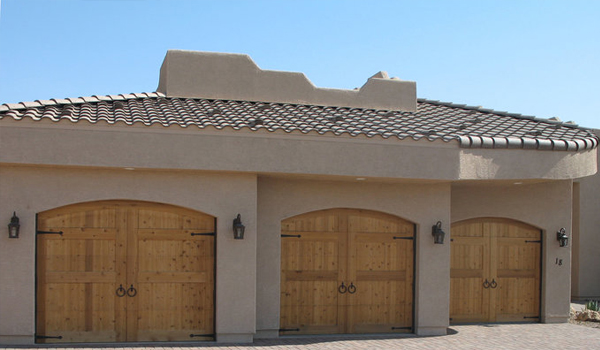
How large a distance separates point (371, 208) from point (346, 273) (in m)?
1.51

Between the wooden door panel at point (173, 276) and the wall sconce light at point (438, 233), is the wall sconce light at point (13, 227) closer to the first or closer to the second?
the wooden door panel at point (173, 276)

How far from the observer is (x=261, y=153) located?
12.5 meters

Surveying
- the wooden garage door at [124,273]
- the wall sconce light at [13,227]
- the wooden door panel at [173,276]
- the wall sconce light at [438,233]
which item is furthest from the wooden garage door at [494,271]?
the wall sconce light at [13,227]

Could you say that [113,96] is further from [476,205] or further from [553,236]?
[553,236]

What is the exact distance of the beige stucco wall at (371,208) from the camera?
13.4 m

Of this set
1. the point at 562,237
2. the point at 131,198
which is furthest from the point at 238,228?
the point at 562,237

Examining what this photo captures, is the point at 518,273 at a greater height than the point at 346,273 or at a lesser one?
lesser

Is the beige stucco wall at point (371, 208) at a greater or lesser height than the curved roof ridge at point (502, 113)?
lesser

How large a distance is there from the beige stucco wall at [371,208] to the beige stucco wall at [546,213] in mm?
2178

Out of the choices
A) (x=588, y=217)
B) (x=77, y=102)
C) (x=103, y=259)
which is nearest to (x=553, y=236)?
(x=588, y=217)

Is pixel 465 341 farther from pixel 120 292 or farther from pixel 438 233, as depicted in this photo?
pixel 120 292

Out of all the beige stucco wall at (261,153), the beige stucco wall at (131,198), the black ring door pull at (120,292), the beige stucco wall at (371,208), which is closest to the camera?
the beige stucco wall at (261,153)

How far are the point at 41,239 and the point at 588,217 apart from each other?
1716cm

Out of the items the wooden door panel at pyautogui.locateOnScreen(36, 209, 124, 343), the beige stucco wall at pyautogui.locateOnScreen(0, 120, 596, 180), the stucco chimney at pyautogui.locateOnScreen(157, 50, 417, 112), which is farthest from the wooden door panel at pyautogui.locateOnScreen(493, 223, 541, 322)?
the wooden door panel at pyautogui.locateOnScreen(36, 209, 124, 343)
